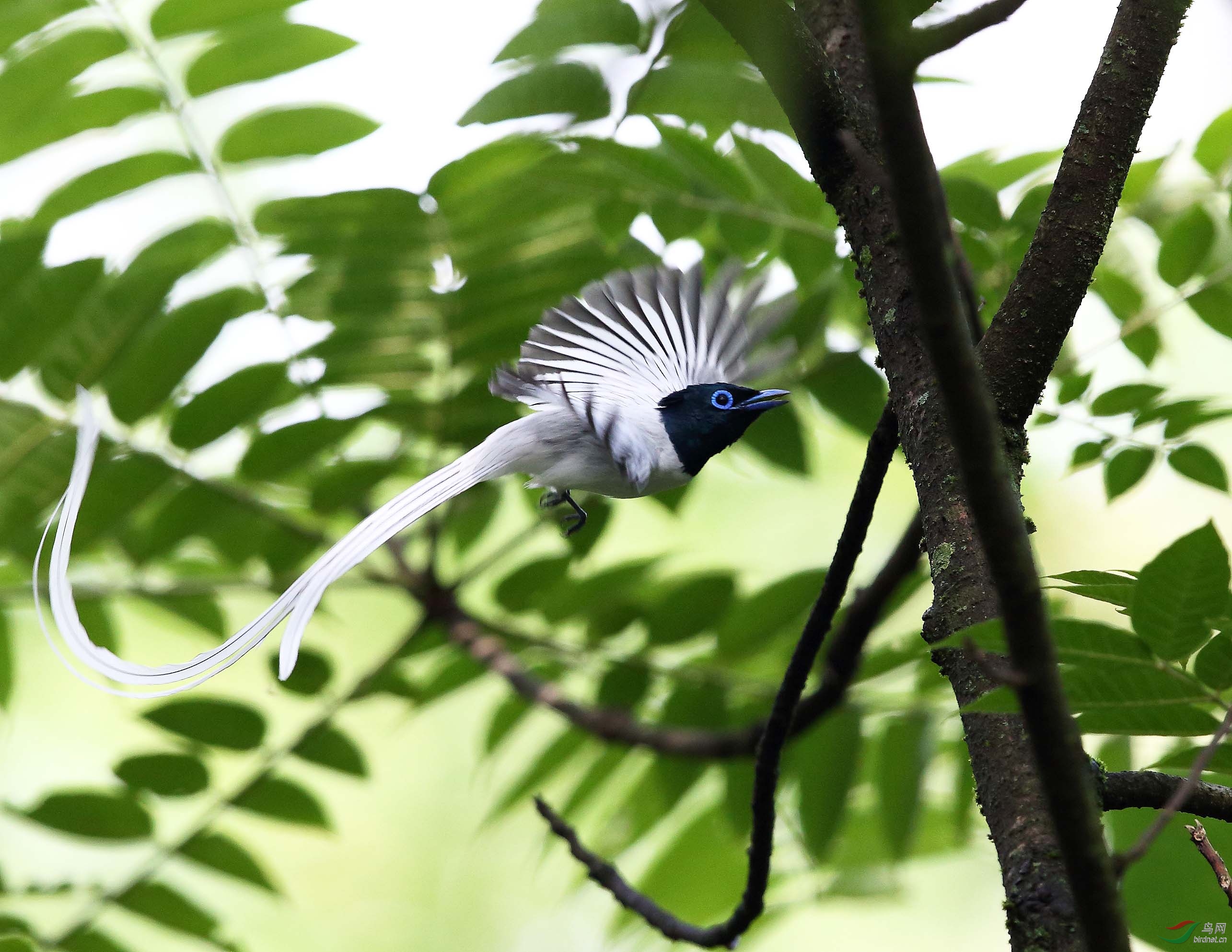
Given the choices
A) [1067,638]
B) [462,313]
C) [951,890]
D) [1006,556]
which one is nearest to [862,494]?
[1067,638]

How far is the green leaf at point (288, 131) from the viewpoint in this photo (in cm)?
219

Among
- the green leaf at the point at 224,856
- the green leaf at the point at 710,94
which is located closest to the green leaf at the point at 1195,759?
the green leaf at the point at 710,94

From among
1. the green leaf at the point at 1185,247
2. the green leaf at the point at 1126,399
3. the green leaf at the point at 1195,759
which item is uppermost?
the green leaf at the point at 1185,247

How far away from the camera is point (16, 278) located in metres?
2.04

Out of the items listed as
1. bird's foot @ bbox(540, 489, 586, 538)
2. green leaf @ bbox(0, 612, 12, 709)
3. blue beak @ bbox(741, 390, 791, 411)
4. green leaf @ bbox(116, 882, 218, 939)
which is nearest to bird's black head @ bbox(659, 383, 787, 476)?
blue beak @ bbox(741, 390, 791, 411)

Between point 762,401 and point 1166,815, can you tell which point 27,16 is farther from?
point 1166,815

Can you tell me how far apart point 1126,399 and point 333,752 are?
5.72ft

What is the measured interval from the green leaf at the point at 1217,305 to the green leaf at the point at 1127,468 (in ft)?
1.15

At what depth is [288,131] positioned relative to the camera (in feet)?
7.20

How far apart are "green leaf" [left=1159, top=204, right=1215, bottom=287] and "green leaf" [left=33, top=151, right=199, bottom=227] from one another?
183 centimetres

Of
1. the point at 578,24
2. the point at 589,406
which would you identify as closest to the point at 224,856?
the point at 589,406

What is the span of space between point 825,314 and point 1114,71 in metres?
1.06

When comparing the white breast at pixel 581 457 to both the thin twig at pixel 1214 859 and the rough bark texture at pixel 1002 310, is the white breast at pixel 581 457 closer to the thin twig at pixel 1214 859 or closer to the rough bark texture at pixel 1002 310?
the rough bark texture at pixel 1002 310

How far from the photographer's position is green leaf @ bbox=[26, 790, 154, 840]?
2.28 metres
